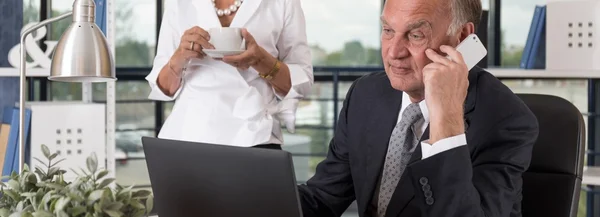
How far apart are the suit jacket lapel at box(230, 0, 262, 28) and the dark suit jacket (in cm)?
47

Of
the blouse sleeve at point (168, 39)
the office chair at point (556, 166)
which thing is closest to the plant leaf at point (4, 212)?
the office chair at point (556, 166)

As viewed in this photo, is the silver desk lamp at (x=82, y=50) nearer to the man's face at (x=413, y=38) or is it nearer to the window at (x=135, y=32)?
the man's face at (x=413, y=38)

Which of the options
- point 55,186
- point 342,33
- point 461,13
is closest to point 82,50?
point 55,186

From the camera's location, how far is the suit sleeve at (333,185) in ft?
5.41

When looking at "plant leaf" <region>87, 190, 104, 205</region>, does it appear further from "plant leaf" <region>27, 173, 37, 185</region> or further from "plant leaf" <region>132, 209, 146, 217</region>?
"plant leaf" <region>27, 173, 37, 185</region>

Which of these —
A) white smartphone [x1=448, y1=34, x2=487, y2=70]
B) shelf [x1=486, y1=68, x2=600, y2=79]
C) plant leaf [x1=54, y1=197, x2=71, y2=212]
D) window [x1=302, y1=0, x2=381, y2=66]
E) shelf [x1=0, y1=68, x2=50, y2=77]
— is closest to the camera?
plant leaf [x1=54, y1=197, x2=71, y2=212]

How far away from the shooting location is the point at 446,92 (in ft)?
4.69

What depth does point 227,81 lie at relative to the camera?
2098mm

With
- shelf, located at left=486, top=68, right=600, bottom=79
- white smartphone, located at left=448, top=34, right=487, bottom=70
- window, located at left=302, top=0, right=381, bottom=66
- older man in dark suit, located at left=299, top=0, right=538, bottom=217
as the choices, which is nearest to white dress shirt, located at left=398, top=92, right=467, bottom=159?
older man in dark suit, located at left=299, top=0, right=538, bottom=217

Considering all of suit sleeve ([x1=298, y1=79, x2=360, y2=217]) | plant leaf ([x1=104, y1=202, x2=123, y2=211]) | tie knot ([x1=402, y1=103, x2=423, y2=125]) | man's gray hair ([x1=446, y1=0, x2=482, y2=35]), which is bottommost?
suit sleeve ([x1=298, y1=79, x2=360, y2=217])

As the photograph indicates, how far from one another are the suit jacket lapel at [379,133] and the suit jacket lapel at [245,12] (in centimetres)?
56

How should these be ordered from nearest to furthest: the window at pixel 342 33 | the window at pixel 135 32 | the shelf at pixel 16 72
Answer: the shelf at pixel 16 72
the window at pixel 135 32
the window at pixel 342 33

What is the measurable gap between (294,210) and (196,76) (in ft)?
3.57

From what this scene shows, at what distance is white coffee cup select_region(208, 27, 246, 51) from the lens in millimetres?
1986
